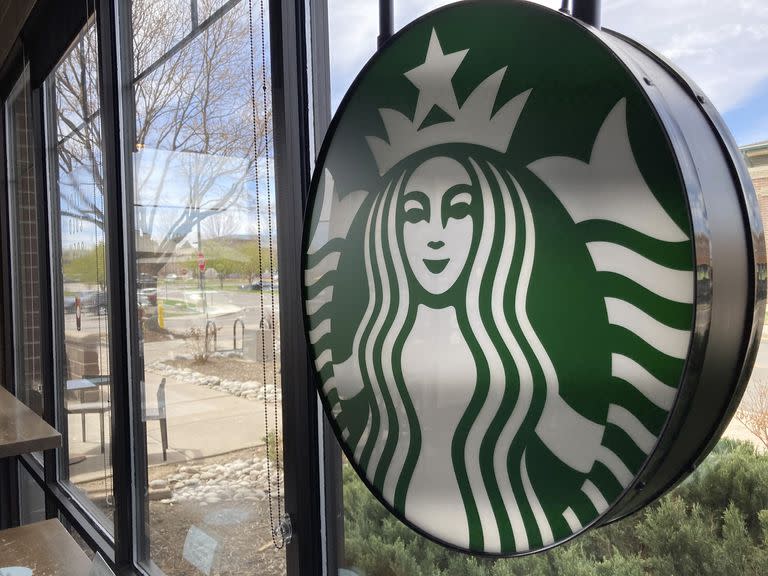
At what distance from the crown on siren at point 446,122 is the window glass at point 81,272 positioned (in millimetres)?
1400

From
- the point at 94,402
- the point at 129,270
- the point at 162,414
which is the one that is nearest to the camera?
the point at 162,414

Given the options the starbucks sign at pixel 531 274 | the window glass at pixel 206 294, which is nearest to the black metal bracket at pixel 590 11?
the starbucks sign at pixel 531 274

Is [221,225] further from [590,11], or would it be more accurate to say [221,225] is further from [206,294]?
[590,11]

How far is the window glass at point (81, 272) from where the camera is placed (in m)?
2.18

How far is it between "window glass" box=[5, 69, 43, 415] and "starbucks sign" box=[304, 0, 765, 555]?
8.92 ft

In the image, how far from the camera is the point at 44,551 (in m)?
1.41

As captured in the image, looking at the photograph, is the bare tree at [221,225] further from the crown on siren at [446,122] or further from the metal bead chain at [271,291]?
the crown on siren at [446,122]

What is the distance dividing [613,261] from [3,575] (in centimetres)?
125

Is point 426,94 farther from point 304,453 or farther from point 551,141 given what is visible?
point 304,453

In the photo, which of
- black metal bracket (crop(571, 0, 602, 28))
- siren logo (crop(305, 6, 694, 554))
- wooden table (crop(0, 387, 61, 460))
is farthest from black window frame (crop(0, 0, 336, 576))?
black metal bracket (crop(571, 0, 602, 28))

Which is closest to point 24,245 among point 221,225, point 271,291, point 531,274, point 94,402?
point 94,402

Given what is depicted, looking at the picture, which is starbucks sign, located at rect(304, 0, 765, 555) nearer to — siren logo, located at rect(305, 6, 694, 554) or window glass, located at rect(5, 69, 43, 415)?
siren logo, located at rect(305, 6, 694, 554)

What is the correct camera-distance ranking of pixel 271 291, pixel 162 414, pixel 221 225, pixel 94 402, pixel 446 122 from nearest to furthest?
pixel 446 122, pixel 271 291, pixel 221 225, pixel 162 414, pixel 94 402

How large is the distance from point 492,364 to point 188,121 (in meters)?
1.17
